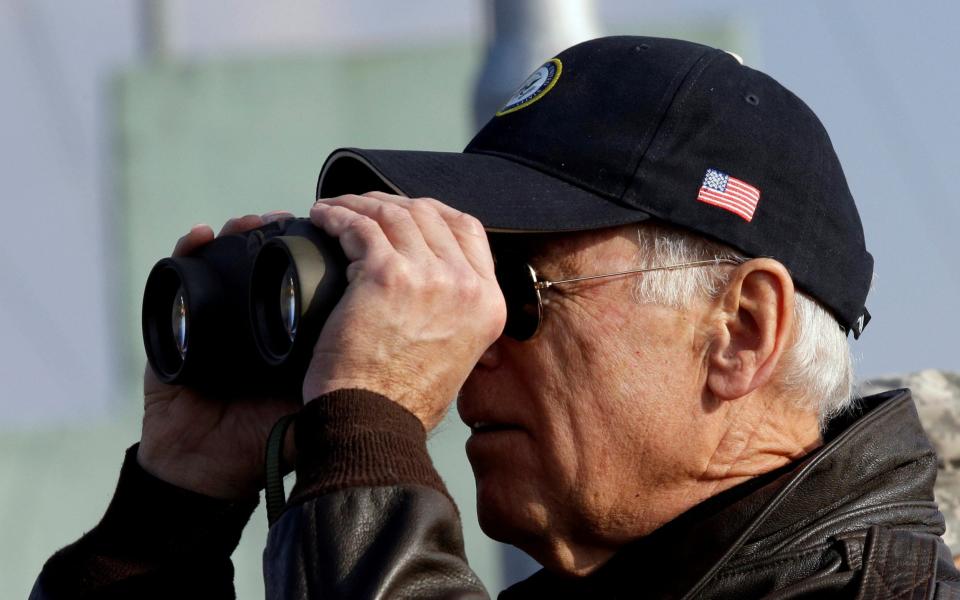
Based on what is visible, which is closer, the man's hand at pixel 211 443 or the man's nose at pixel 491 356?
the man's nose at pixel 491 356

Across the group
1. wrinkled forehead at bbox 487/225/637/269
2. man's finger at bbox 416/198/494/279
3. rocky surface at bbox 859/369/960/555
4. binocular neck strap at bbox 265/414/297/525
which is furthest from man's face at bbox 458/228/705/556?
rocky surface at bbox 859/369/960/555

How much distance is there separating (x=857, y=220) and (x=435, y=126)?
3313 mm

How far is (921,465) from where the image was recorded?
6.19 feet

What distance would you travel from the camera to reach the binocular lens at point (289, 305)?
1.62 meters

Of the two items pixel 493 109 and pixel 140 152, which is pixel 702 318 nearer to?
pixel 493 109

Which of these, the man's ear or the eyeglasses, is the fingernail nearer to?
the eyeglasses

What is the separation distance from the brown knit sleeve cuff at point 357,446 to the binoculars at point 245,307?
12 cm

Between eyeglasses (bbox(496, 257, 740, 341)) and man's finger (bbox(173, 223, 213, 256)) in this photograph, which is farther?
man's finger (bbox(173, 223, 213, 256))

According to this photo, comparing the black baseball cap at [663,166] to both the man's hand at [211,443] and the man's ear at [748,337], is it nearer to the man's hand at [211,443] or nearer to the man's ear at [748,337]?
the man's ear at [748,337]

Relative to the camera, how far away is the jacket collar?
1.76 meters

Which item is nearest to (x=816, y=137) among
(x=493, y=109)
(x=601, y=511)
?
(x=601, y=511)

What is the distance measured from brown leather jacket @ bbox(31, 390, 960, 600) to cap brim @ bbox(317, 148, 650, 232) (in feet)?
1.14

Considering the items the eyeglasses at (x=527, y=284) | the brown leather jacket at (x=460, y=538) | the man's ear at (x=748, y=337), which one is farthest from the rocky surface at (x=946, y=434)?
the eyeglasses at (x=527, y=284)

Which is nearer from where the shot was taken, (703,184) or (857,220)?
(703,184)
